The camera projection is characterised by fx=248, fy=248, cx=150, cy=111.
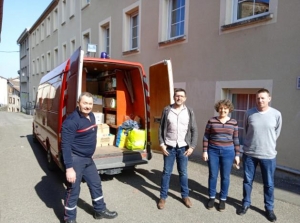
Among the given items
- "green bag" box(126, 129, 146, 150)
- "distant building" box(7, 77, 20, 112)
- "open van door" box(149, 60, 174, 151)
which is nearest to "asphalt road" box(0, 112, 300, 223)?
"green bag" box(126, 129, 146, 150)

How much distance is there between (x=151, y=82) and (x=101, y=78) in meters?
1.95

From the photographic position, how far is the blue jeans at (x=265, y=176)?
325 cm

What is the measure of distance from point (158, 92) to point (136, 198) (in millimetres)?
2140

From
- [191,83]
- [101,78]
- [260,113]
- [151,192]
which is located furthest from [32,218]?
[191,83]

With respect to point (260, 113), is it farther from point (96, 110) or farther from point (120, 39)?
point (120, 39)

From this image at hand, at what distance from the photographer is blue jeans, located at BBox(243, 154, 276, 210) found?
3.25 meters

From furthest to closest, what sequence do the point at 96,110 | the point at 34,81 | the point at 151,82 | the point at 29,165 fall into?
the point at 34,81, the point at 96,110, the point at 29,165, the point at 151,82

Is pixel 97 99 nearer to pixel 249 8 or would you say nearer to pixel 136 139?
pixel 136 139

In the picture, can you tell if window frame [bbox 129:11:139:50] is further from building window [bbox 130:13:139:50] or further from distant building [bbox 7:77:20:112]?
distant building [bbox 7:77:20:112]

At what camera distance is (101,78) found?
6.75 meters

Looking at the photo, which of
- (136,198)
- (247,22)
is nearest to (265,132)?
(136,198)

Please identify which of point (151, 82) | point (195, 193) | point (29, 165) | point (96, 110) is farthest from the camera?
point (96, 110)

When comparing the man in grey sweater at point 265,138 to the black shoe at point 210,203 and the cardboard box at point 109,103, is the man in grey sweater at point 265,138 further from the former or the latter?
the cardboard box at point 109,103

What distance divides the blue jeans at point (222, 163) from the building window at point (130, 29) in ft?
22.7
